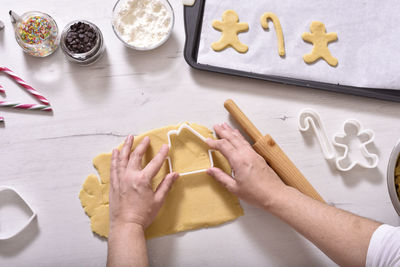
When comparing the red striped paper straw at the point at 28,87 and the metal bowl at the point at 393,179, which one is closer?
the metal bowl at the point at 393,179

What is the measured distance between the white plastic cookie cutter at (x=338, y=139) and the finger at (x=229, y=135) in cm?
17

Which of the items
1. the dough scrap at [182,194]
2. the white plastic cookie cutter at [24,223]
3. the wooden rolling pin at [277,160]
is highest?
the wooden rolling pin at [277,160]

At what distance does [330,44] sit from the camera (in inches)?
35.4

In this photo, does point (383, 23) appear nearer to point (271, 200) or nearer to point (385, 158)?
point (385, 158)

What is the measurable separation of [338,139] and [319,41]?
0.86ft

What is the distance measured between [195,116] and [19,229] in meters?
0.54

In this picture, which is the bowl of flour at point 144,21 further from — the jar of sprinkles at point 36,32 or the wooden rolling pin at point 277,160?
the wooden rolling pin at point 277,160

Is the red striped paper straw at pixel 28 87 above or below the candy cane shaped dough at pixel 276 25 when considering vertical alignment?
below

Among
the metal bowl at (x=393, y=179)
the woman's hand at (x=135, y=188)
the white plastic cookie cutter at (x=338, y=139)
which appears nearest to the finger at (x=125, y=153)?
the woman's hand at (x=135, y=188)

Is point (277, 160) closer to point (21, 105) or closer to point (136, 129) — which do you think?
point (136, 129)

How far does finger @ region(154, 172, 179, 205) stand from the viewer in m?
0.83

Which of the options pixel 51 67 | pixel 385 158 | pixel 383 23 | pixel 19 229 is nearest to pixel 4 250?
pixel 19 229

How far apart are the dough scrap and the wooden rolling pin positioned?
96mm

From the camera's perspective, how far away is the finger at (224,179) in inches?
33.0
